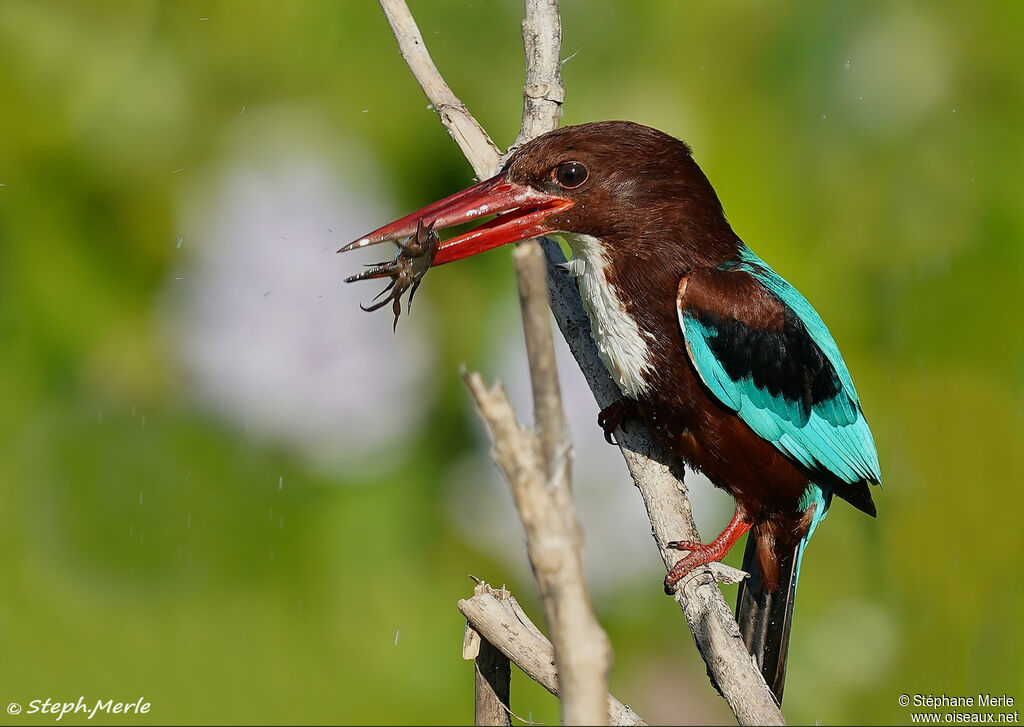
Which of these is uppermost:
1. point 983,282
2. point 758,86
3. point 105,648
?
point 758,86

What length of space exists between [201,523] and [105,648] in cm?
39

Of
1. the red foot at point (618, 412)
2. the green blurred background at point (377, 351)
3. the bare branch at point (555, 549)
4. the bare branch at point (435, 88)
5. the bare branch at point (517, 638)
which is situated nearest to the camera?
the bare branch at point (555, 549)

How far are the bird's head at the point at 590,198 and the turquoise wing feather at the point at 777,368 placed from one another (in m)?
0.13

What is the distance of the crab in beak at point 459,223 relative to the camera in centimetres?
191

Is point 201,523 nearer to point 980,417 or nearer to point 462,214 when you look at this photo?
point 462,214

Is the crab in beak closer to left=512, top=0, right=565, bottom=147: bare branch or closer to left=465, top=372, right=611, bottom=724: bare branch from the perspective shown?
left=512, top=0, right=565, bottom=147: bare branch

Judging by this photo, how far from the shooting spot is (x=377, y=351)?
117 inches

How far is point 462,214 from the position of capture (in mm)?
1981

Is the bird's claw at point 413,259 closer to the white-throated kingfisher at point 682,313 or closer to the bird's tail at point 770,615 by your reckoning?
the white-throated kingfisher at point 682,313

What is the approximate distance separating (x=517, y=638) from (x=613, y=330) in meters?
0.66

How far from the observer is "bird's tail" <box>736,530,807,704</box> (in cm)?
229

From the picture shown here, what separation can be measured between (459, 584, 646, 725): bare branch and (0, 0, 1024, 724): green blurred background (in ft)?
3.78

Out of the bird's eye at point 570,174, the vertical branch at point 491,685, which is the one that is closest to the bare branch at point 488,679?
the vertical branch at point 491,685

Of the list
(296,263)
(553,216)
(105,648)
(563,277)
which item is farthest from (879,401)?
(105,648)
